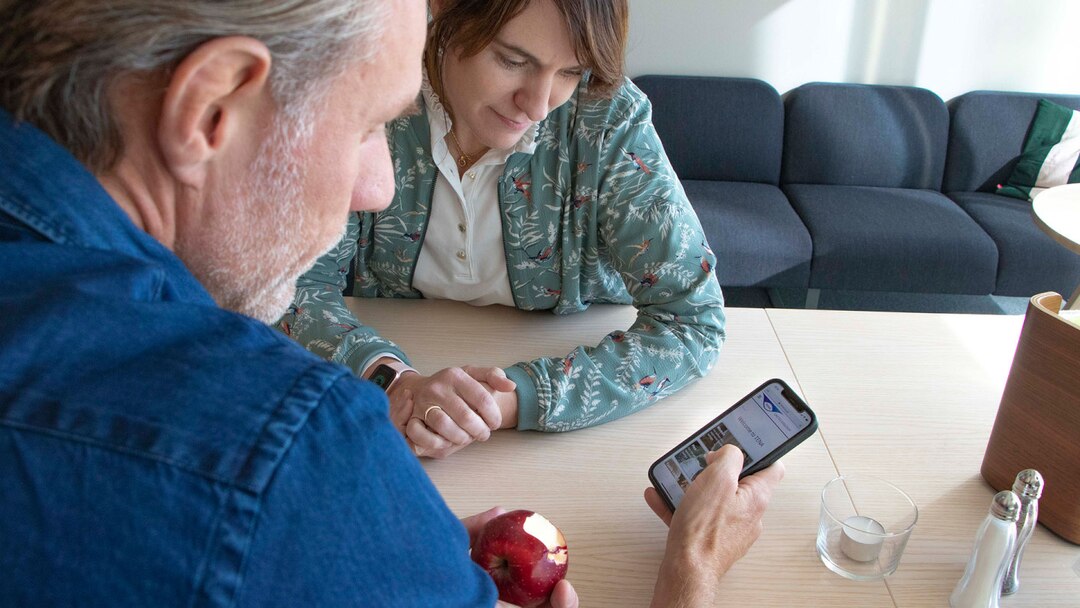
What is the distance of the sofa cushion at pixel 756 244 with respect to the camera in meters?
2.88

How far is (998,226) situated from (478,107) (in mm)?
2408

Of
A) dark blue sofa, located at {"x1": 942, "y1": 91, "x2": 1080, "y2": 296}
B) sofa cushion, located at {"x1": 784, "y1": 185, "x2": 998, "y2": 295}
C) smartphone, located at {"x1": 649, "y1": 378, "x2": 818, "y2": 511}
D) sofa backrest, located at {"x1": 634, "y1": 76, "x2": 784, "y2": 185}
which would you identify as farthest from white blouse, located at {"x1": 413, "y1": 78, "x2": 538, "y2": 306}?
dark blue sofa, located at {"x1": 942, "y1": 91, "x2": 1080, "y2": 296}

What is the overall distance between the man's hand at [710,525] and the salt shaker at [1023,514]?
0.80 ft

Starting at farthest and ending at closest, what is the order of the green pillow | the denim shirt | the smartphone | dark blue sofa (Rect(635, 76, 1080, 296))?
1. the green pillow
2. dark blue sofa (Rect(635, 76, 1080, 296))
3. the smartphone
4. the denim shirt

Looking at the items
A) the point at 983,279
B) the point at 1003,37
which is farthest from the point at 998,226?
the point at 1003,37

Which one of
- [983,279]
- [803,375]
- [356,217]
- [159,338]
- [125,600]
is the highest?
[159,338]

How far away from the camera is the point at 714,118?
10.9 ft

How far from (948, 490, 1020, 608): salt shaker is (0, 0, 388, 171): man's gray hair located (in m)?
0.77

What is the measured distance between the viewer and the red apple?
34.3 inches

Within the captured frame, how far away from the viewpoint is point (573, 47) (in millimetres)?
1206

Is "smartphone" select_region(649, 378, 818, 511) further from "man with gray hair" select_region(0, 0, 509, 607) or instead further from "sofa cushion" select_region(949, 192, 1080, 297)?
"sofa cushion" select_region(949, 192, 1080, 297)

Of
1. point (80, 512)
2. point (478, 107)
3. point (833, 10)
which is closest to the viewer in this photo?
point (80, 512)

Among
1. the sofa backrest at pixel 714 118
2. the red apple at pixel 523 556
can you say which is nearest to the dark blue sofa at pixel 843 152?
the sofa backrest at pixel 714 118

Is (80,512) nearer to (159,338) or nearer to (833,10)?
(159,338)
